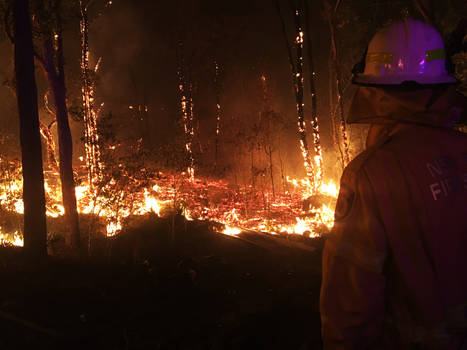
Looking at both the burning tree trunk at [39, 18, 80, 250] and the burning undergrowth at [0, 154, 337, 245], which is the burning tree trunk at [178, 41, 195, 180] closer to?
the burning undergrowth at [0, 154, 337, 245]

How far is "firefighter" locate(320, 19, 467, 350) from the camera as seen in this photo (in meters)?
1.47

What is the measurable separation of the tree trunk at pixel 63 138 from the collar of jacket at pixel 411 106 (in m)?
9.68

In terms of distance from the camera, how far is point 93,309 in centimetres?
564

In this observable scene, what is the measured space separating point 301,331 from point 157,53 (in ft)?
80.6

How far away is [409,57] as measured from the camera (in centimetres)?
170

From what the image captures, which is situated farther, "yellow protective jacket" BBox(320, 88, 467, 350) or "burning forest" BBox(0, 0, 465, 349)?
"burning forest" BBox(0, 0, 465, 349)

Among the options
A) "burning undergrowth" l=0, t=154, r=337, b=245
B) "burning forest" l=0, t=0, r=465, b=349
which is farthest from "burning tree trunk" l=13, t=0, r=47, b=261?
"burning undergrowth" l=0, t=154, r=337, b=245

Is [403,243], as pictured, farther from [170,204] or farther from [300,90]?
[300,90]

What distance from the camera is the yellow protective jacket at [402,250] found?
146 centimetres

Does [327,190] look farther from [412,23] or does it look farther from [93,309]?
[412,23]

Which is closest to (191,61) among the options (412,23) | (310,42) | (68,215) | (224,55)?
(224,55)

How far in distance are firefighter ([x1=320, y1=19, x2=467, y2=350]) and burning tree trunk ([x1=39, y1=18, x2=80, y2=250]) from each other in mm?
9644

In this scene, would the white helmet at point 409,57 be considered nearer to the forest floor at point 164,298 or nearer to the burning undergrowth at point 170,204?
the forest floor at point 164,298

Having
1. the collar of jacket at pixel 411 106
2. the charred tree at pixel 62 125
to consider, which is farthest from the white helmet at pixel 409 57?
the charred tree at pixel 62 125
